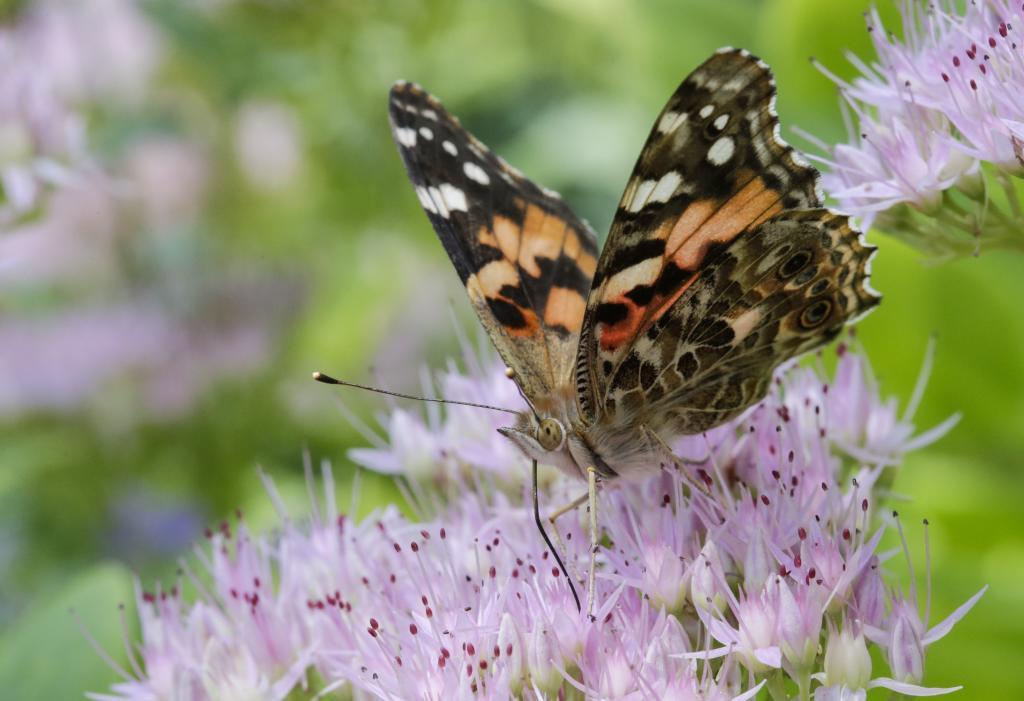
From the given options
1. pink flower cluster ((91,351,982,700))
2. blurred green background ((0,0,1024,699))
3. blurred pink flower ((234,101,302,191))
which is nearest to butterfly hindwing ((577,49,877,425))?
pink flower cluster ((91,351,982,700))

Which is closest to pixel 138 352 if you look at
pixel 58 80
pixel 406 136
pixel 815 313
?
pixel 58 80

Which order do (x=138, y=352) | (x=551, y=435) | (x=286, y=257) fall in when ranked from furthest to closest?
(x=286, y=257), (x=138, y=352), (x=551, y=435)

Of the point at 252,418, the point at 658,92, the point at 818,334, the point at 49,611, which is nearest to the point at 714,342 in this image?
the point at 818,334

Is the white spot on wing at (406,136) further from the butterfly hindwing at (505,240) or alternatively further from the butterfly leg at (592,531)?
the butterfly leg at (592,531)

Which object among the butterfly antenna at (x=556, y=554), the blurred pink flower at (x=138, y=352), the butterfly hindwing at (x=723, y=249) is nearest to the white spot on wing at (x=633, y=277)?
the butterfly hindwing at (x=723, y=249)

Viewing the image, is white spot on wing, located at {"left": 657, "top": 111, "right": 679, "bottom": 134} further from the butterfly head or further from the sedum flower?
the butterfly head

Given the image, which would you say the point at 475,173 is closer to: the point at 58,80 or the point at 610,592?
the point at 610,592
